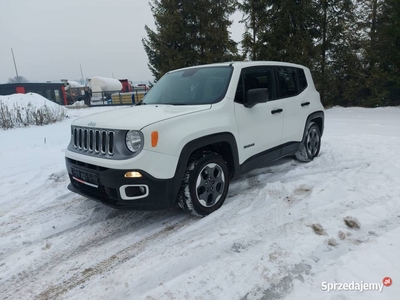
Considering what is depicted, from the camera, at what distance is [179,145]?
115 inches

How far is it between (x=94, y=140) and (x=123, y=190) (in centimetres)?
72

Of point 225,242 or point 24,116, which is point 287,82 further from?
point 24,116

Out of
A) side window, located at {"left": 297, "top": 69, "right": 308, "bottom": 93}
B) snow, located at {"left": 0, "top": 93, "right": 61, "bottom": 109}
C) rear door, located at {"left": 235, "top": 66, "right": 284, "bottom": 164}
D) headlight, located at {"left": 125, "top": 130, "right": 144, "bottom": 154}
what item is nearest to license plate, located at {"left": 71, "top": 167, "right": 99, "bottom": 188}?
headlight, located at {"left": 125, "top": 130, "right": 144, "bottom": 154}

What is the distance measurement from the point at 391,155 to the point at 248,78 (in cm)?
329

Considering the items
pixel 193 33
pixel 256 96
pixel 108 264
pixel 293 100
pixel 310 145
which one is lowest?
pixel 108 264

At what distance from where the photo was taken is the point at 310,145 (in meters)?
5.28

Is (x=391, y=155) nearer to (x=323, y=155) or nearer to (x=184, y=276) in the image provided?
(x=323, y=155)

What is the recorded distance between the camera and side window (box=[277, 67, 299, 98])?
445 centimetres

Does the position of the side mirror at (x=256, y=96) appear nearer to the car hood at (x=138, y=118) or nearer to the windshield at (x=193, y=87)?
the windshield at (x=193, y=87)

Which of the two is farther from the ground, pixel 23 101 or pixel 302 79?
pixel 23 101

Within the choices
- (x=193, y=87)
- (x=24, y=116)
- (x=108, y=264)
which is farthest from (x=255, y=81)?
(x=24, y=116)

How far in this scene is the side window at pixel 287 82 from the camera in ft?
14.6

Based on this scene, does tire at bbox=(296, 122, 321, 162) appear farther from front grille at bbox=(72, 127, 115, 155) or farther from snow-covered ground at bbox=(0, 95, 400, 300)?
front grille at bbox=(72, 127, 115, 155)

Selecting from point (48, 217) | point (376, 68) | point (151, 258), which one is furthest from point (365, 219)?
point (376, 68)
